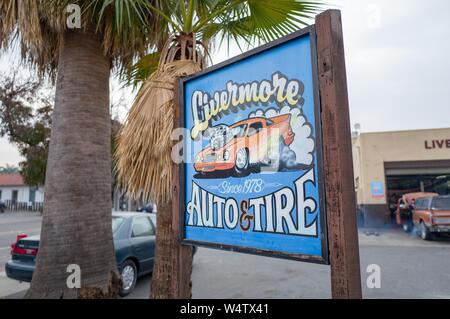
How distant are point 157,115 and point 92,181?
195 cm

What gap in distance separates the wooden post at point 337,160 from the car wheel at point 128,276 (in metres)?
4.98

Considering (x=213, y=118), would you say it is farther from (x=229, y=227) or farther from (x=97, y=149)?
(x=97, y=149)

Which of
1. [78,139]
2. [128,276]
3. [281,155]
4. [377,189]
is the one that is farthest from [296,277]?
[377,189]

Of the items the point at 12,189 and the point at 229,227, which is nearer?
the point at 229,227

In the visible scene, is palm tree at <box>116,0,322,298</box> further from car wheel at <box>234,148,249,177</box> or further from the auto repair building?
the auto repair building

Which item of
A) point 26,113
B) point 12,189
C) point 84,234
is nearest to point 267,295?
point 84,234

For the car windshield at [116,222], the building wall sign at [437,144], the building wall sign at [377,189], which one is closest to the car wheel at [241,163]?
the car windshield at [116,222]

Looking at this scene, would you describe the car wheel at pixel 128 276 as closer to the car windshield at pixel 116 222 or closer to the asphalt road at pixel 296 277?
the asphalt road at pixel 296 277

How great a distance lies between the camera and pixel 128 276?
588cm

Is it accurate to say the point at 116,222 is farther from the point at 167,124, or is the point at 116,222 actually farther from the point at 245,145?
the point at 245,145

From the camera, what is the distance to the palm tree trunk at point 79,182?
3.93 meters

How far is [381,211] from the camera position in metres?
16.4

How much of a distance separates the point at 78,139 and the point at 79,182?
57cm

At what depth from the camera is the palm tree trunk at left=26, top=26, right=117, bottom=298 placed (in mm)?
3932
